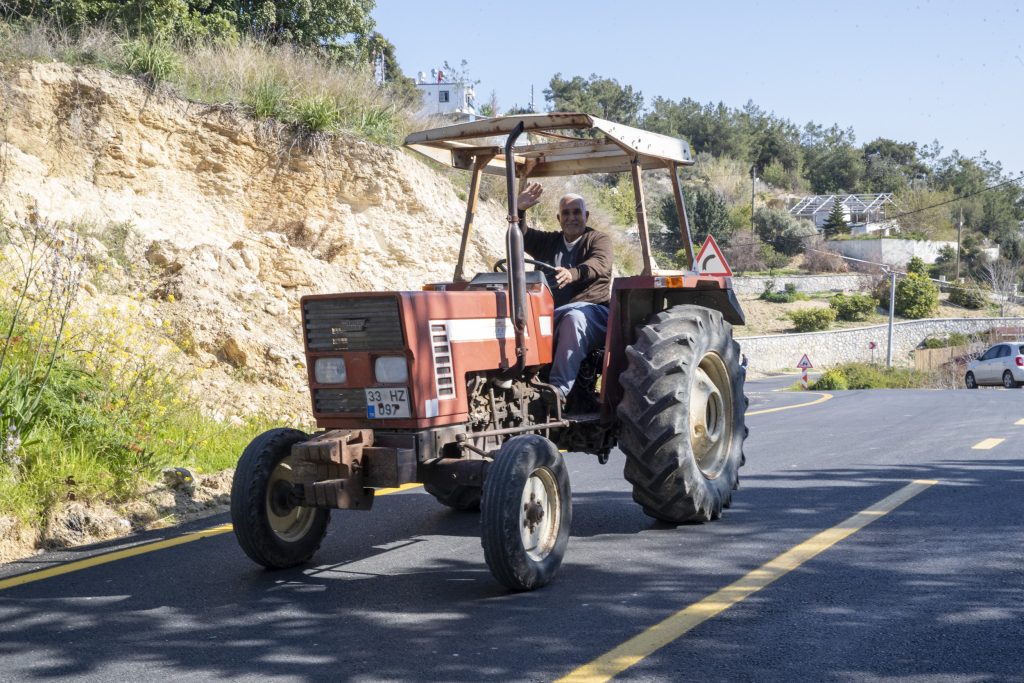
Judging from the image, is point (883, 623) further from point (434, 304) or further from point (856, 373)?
point (856, 373)

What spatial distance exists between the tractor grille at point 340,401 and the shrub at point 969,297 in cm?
7323

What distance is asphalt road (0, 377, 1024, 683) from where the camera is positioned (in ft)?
14.3

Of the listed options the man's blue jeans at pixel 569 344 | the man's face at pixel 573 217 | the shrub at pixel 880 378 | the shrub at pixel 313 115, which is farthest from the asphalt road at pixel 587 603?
the shrub at pixel 880 378

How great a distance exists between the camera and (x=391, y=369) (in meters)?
5.71

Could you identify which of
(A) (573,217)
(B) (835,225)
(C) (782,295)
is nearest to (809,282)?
(C) (782,295)

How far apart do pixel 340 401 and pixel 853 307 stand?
6351cm

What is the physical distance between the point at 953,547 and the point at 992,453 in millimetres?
4744

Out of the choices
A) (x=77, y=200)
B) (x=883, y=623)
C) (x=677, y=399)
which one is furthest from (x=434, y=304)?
(x=77, y=200)

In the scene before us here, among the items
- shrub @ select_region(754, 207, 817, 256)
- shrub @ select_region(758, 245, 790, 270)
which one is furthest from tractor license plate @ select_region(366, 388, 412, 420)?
shrub @ select_region(754, 207, 817, 256)

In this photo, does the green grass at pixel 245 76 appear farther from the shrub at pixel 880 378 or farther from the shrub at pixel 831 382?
the shrub at pixel 880 378

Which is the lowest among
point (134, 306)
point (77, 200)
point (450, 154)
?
point (134, 306)

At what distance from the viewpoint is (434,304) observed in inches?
226

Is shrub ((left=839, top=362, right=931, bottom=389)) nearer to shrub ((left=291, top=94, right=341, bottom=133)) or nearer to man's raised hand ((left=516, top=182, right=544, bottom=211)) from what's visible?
shrub ((left=291, top=94, right=341, bottom=133))

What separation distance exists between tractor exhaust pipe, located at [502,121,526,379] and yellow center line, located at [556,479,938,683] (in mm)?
1750
